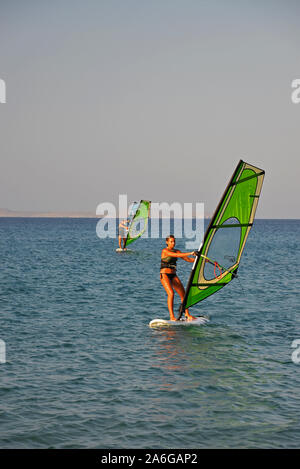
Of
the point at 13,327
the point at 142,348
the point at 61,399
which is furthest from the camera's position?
the point at 13,327

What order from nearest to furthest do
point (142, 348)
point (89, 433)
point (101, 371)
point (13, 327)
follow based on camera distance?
point (89, 433)
point (101, 371)
point (142, 348)
point (13, 327)

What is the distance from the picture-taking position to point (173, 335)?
15.4 meters

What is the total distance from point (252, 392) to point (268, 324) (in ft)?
22.8

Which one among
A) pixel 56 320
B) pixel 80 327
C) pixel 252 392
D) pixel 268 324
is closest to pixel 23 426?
pixel 252 392

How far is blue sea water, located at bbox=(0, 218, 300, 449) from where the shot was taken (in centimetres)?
917

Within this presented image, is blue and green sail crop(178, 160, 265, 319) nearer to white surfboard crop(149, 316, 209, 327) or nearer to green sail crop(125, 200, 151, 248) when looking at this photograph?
white surfboard crop(149, 316, 209, 327)

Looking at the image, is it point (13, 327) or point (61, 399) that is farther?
point (13, 327)

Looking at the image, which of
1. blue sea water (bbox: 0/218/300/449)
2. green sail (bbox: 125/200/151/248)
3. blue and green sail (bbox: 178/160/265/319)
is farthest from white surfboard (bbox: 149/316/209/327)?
green sail (bbox: 125/200/151/248)

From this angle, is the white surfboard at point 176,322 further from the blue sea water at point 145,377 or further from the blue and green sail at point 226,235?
the blue and green sail at point 226,235

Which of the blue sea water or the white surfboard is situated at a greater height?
the white surfboard

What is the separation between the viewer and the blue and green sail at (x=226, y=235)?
14.8 metres

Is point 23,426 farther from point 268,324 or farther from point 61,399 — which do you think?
point 268,324

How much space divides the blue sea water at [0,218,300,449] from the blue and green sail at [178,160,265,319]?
1355 mm
